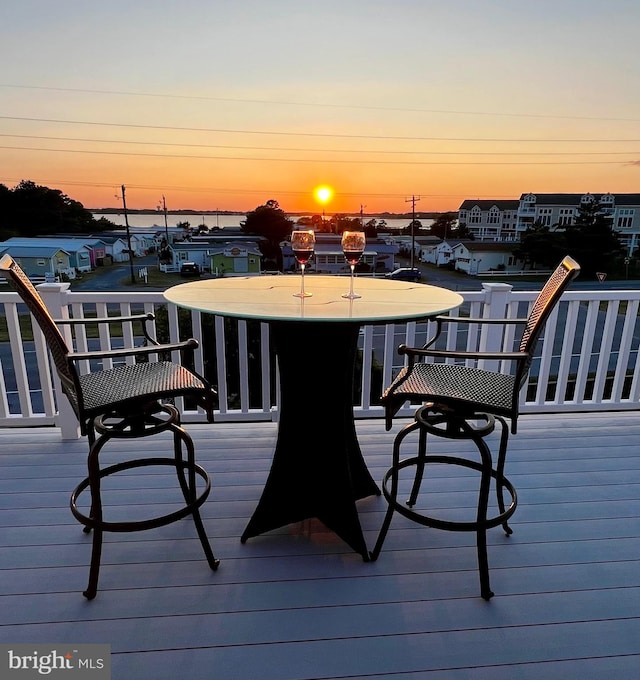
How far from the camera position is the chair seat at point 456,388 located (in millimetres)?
1553

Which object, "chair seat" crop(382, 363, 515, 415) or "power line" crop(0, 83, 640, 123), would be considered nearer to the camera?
"chair seat" crop(382, 363, 515, 415)

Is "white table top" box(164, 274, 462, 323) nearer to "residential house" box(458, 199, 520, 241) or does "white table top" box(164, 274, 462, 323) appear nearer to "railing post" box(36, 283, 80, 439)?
"railing post" box(36, 283, 80, 439)

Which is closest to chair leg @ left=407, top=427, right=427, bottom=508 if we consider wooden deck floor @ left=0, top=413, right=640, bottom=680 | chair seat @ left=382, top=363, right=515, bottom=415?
wooden deck floor @ left=0, top=413, right=640, bottom=680

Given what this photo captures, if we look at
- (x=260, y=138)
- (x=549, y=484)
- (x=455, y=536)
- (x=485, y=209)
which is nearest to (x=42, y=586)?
(x=455, y=536)

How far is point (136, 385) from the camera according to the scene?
1.67 m

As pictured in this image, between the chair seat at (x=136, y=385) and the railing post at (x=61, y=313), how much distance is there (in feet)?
2.48

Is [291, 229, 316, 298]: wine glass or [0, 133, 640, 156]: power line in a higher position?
[0, 133, 640, 156]: power line

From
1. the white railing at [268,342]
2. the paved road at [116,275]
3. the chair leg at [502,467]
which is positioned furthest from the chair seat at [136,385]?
the paved road at [116,275]

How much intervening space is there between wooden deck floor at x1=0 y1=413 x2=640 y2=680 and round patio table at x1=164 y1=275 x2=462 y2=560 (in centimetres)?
13

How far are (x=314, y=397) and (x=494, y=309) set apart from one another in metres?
1.54

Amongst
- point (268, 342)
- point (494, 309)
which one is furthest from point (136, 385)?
point (494, 309)

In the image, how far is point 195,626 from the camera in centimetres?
138

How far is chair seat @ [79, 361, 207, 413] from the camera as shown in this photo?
154cm

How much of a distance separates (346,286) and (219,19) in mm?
3680
